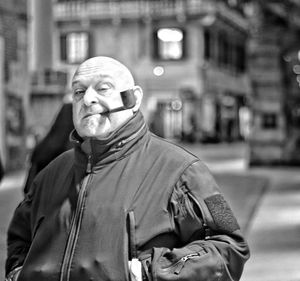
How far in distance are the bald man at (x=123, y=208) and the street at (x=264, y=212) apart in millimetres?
1085

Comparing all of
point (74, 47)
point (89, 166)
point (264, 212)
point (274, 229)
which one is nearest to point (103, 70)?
point (89, 166)

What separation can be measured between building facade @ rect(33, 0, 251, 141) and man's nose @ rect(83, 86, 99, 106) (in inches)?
1546

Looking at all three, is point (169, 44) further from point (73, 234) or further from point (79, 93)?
point (73, 234)

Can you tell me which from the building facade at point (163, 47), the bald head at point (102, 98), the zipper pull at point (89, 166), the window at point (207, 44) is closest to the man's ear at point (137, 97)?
the bald head at point (102, 98)

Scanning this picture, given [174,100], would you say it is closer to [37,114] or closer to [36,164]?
[37,114]

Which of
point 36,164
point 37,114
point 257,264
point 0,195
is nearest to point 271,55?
point 37,114

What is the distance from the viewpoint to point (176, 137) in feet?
151

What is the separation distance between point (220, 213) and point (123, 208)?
33cm

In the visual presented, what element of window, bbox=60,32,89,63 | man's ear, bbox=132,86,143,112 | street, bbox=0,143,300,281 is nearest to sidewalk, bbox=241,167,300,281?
street, bbox=0,143,300,281

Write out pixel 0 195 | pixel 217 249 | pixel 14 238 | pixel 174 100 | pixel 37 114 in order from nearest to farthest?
1. pixel 217 249
2. pixel 14 238
3. pixel 0 195
4. pixel 37 114
5. pixel 174 100

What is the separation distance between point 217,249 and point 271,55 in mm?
21429

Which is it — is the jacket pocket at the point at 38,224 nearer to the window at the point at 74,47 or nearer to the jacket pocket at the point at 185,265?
the jacket pocket at the point at 185,265

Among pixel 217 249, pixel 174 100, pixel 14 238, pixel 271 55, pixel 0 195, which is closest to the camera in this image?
pixel 217 249

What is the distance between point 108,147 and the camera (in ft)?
10.3
